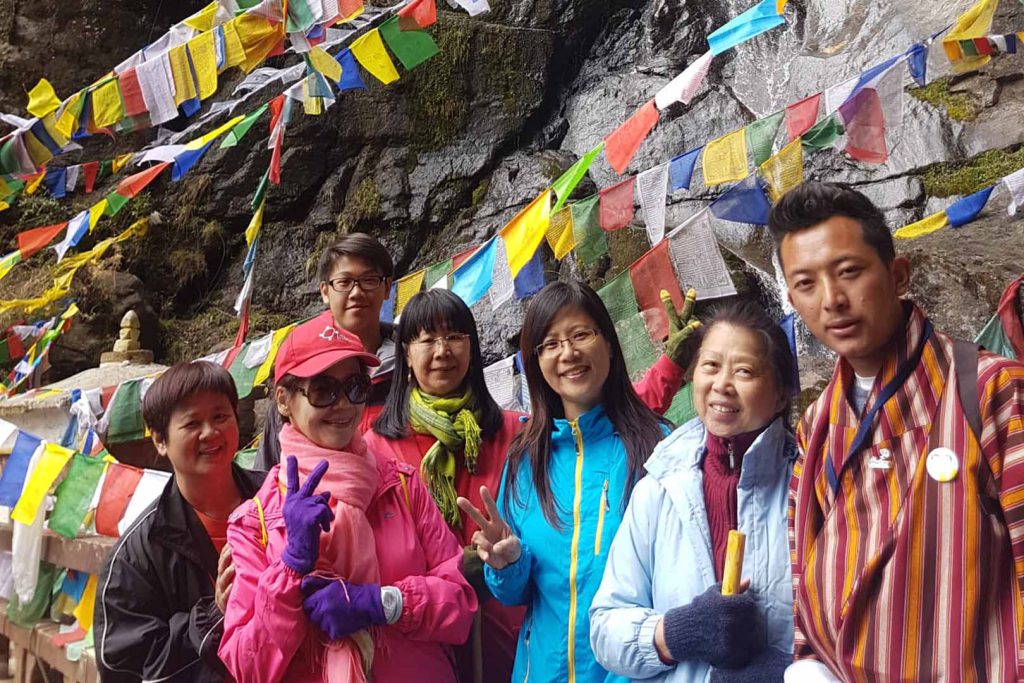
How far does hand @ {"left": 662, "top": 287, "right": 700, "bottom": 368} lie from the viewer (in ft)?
9.97

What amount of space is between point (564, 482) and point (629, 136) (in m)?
2.45

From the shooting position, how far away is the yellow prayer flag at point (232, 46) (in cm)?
579

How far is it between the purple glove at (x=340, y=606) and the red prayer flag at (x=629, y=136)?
2.83 meters

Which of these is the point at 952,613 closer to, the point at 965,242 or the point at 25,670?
the point at 25,670

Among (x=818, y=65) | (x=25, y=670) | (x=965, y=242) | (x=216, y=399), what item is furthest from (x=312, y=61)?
(x=818, y=65)

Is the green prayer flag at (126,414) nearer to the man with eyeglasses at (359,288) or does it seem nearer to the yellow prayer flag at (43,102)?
the man with eyeglasses at (359,288)

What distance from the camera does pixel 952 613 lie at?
64.8 inches

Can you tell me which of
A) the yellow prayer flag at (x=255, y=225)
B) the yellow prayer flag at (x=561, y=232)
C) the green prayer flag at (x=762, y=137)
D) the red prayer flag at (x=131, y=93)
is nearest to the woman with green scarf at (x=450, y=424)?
the yellow prayer flag at (x=561, y=232)

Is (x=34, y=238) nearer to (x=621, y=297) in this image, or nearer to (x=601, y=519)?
(x=621, y=297)

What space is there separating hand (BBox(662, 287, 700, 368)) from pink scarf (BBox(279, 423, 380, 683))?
1176mm

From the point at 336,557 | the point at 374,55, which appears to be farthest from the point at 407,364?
the point at 374,55

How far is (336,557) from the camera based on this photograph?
7.75 feet

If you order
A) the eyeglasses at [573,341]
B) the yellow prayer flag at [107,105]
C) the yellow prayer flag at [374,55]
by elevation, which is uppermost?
the yellow prayer flag at [107,105]

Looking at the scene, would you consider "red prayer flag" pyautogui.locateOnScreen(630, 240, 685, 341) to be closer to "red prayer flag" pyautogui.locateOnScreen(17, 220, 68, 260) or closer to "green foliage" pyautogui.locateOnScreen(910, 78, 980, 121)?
"red prayer flag" pyautogui.locateOnScreen(17, 220, 68, 260)
